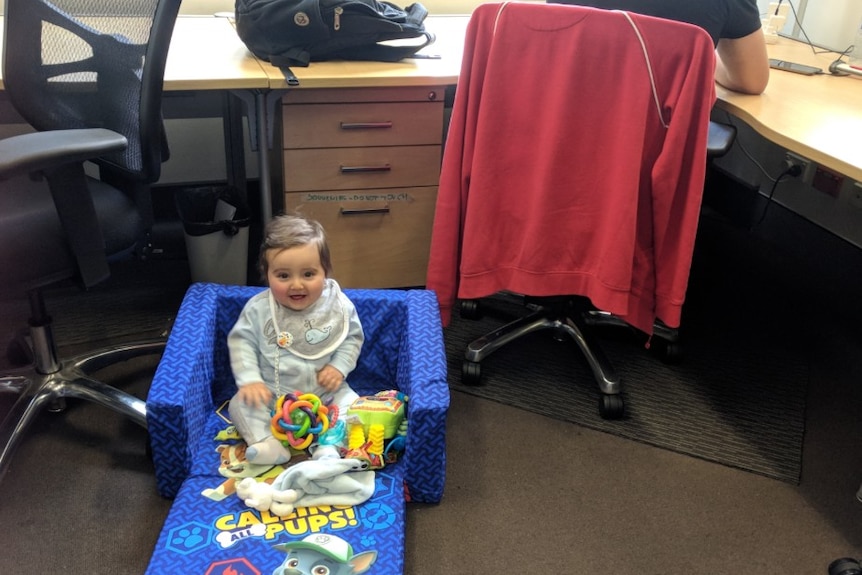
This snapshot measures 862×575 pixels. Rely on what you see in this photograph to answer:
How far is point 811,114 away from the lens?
66.6 inches

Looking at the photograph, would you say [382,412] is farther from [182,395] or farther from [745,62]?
[745,62]

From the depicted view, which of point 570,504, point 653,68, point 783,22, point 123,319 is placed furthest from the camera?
point 783,22

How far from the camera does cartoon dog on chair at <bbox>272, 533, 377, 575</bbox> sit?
1268 mm

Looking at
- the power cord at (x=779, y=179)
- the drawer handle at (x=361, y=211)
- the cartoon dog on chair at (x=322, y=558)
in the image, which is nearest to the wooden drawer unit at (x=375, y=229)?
the drawer handle at (x=361, y=211)

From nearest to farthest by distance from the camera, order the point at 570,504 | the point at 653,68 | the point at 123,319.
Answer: the point at 653,68 → the point at 570,504 → the point at 123,319

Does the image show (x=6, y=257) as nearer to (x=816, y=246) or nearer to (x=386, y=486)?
(x=386, y=486)

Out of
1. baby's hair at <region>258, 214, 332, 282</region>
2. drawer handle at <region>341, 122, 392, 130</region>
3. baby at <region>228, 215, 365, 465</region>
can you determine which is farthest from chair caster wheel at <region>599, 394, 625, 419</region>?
drawer handle at <region>341, 122, 392, 130</region>

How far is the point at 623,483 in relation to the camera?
165cm

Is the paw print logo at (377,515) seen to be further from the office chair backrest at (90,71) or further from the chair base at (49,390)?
the office chair backrest at (90,71)

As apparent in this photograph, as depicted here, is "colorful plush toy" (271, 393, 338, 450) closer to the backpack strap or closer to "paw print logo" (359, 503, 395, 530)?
"paw print logo" (359, 503, 395, 530)

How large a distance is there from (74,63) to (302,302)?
67 centimetres

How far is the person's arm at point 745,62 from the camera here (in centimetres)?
176

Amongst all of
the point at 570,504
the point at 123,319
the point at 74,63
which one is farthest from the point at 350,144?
the point at 570,504

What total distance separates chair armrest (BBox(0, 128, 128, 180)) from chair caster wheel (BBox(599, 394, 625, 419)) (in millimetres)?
1193
